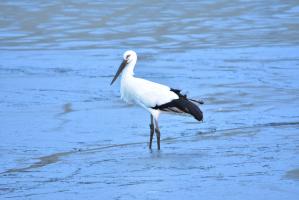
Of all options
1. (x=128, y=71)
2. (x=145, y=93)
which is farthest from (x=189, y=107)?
(x=128, y=71)

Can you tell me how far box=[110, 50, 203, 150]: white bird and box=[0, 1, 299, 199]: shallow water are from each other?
1.19 feet

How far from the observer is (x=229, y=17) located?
25875 millimetres

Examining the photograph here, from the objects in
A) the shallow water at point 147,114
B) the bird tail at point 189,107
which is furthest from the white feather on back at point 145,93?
the shallow water at point 147,114

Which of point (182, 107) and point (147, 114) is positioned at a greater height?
point (182, 107)

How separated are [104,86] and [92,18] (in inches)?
433

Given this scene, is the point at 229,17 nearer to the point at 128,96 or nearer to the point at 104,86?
the point at 104,86

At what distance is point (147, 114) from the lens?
13.3 metres

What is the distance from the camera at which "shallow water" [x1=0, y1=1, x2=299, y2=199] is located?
912 cm

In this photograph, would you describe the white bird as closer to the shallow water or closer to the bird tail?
the bird tail

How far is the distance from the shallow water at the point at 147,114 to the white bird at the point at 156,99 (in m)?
0.36

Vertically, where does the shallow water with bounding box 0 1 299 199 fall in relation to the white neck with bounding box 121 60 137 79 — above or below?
below

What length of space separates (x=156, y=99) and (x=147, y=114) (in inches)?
78.0

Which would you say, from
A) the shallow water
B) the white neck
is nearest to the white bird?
the white neck

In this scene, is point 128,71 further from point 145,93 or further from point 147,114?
point 147,114
